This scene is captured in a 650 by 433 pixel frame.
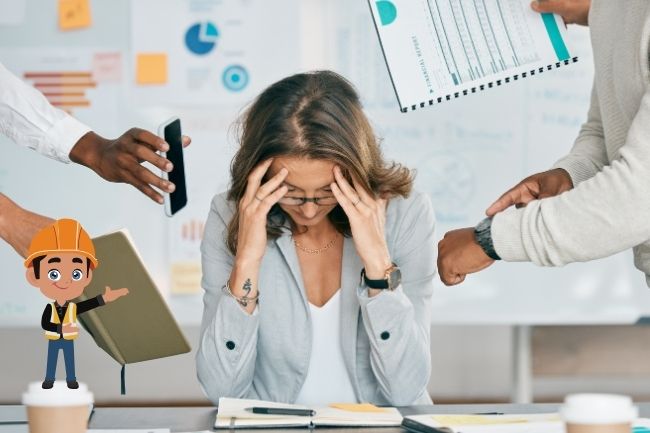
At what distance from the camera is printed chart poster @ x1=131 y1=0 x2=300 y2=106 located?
10.3 ft

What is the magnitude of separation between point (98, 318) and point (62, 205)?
180 cm

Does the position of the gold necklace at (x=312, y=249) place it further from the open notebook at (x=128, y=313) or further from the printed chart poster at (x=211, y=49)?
the printed chart poster at (x=211, y=49)

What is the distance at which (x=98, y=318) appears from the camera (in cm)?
144

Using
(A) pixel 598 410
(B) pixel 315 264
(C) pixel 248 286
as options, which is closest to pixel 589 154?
(B) pixel 315 264

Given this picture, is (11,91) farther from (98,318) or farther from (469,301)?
(469,301)

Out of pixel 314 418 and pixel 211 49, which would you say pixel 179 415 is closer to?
pixel 314 418

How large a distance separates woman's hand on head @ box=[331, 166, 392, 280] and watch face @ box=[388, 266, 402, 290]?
0.02m

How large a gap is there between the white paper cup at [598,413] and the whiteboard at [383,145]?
2.25 metres

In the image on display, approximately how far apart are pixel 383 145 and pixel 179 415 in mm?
1815

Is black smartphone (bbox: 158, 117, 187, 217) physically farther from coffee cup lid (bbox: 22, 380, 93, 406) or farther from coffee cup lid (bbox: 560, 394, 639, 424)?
coffee cup lid (bbox: 560, 394, 639, 424)

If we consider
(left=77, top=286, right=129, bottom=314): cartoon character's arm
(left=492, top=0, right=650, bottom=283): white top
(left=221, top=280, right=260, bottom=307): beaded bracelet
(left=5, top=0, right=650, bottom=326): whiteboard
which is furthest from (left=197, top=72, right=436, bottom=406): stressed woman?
(left=5, top=0, right=650, bottom=326): whiteboard

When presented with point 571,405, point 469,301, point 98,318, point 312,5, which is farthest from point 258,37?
point 571,405

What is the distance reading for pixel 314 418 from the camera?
1400 mm

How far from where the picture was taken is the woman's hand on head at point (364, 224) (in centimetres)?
177
